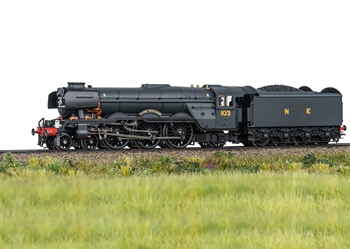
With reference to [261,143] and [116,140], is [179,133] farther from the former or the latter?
A: [261,143]

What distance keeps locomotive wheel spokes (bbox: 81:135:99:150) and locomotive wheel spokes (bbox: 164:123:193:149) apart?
3445 mm

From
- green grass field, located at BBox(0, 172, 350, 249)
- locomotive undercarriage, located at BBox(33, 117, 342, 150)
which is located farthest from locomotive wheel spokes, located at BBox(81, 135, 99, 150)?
green grass field, located at BBox(0, 172, 350, 249)

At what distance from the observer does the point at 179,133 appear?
3203 centimetres

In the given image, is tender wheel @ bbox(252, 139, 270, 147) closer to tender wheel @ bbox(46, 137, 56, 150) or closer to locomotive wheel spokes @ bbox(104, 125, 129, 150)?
locomotive wheel spokes @ bbox(104, 125, 129, 150)

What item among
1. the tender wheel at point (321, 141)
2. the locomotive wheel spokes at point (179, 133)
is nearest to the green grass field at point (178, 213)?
the locomotive wheel spokes at point (179, 133)

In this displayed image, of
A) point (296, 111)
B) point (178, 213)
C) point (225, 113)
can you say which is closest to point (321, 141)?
point (296, 111)

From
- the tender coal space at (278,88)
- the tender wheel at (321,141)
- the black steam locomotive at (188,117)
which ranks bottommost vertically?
the tender wheel at (321,141)

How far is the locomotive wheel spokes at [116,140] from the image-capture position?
3025 centimetres

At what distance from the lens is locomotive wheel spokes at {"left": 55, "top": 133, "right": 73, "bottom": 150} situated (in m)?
29.5

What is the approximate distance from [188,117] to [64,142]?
6.43 meters

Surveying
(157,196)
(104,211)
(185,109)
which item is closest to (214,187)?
(157,196)

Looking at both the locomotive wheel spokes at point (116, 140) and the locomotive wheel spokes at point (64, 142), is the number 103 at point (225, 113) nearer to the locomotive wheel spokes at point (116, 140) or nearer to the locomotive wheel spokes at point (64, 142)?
the locomotive wheel spokes at point (116, 140)

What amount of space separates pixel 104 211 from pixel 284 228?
3510 mm

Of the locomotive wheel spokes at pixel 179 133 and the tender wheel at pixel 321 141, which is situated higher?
the locomotive wheel spokes at pixel 179 133
